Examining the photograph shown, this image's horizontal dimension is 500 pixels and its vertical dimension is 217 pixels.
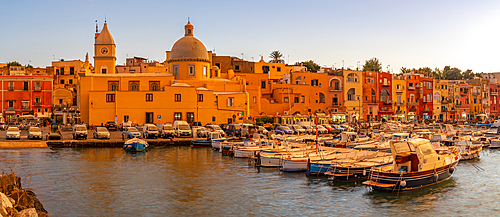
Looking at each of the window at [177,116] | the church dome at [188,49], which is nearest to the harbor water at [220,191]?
the window at [177,116]

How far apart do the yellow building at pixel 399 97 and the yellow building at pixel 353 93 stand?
10.3m

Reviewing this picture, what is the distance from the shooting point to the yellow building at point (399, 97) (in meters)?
99.0

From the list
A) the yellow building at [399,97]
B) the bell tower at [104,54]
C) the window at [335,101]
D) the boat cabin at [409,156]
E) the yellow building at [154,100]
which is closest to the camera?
the boat cabin at [409,156]

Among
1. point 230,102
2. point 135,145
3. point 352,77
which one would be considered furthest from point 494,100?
point 135,145

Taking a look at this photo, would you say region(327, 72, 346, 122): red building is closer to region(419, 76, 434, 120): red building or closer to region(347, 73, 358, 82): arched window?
region(347, 73, 358, 82): arched window

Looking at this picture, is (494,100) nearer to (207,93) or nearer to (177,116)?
(207,93)

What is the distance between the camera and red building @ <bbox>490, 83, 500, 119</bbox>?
129650 millimetres

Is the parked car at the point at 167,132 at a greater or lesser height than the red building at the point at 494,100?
lesser

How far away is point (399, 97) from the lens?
10000 cm

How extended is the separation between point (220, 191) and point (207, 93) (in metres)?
42.0

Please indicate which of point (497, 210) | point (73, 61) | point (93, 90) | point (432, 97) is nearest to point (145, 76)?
point (93, 90)

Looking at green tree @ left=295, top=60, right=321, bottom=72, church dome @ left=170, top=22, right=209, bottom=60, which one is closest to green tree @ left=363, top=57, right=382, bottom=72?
green tree @ left=295, top=60, right=321, bottom=72

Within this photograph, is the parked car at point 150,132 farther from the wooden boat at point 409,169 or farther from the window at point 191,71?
the wooden boat at point 409,169

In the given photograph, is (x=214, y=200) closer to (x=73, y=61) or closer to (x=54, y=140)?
(x=54, y=140)
